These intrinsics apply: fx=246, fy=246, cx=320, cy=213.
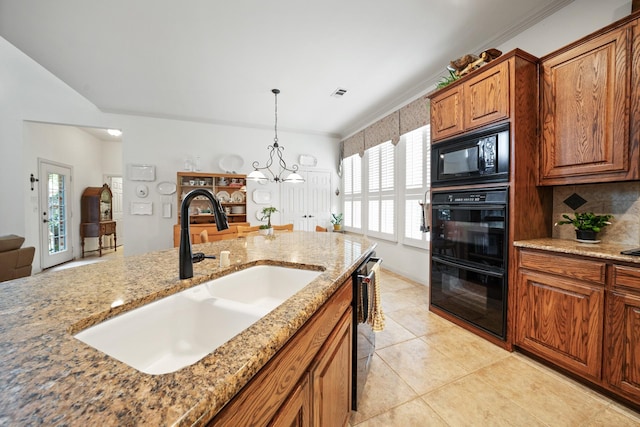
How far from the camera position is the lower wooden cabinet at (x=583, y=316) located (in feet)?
4.54

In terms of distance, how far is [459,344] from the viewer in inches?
81.2

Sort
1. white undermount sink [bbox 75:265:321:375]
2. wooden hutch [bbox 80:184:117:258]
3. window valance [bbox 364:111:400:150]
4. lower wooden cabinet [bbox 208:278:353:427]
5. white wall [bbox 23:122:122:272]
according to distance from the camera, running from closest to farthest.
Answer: lower wooden cabinet [bbox 208:278:353:427] → white undermount sink [bbox 75:265:321:375] → window valance [bbox 364:111:400:150] → white wall [bbox 23:122:122:272] → wooden hutch [bbox 80:184:117:258]

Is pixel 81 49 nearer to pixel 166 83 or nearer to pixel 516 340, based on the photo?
pixel 166 83

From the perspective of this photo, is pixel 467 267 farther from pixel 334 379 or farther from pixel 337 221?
pixel 337 221

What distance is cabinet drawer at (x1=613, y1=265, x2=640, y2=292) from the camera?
1353mm

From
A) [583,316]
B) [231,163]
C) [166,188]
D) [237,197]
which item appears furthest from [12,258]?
[583,316]

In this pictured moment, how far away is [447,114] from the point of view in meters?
2.39

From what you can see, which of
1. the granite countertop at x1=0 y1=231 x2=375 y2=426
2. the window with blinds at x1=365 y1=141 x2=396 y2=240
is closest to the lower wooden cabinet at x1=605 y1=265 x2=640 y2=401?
the granite countertop at x1=0 y1=231 x2=375 y2=426

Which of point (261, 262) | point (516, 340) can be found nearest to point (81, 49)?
point (261, 262)

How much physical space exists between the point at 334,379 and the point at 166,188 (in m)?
5.01

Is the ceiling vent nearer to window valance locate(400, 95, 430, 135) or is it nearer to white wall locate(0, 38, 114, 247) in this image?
window valance locate(400, 95, 430, 135)

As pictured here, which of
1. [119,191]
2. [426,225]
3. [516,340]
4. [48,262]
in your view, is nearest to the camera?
[516,340]

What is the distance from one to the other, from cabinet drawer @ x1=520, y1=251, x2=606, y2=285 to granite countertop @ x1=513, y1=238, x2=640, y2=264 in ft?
0.18

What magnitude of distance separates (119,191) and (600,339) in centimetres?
913
